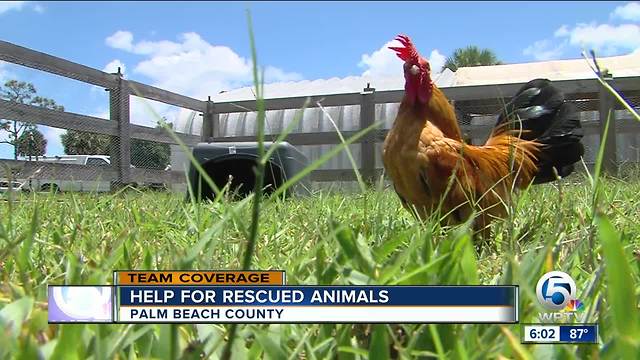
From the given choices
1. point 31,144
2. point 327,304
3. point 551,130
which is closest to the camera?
point 327,304

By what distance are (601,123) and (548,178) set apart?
2570mm

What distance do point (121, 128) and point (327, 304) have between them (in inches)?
153

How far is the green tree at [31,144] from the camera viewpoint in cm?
255

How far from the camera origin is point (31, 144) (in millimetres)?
2723

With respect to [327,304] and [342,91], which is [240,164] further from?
[342,91]

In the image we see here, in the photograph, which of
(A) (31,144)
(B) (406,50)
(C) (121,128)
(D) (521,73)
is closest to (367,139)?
(C) (121,128)

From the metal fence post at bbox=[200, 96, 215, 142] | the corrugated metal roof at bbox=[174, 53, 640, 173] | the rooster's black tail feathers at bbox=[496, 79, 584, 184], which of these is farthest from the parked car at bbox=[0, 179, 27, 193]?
the metal fence post at bbox=[200, 96, 215, 142]

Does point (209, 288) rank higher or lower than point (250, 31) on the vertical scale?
lower

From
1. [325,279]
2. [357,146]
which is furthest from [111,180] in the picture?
[325,279]

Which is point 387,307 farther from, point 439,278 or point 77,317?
point 77,317

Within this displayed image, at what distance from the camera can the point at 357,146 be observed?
Answer: 4.57m

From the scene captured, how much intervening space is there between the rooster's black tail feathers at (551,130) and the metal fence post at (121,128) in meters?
2.85

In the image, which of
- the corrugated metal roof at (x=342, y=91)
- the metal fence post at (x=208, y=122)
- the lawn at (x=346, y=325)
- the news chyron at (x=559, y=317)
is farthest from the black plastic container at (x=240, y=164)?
the metal fence post at (x=208, y=122)

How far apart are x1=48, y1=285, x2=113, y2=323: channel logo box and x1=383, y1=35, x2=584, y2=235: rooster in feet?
1.75
